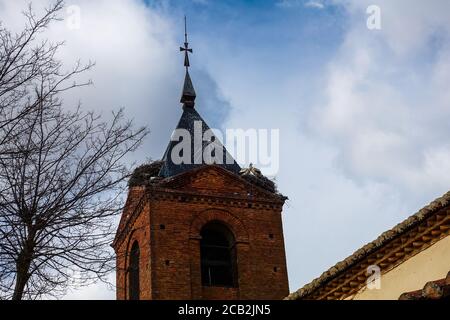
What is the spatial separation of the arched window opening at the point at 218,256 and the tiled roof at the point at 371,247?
6836 millimetres

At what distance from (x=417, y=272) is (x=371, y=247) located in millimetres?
859

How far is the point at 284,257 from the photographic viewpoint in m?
20.0

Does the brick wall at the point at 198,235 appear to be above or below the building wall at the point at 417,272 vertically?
above

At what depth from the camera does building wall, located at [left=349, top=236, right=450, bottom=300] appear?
9.59 m

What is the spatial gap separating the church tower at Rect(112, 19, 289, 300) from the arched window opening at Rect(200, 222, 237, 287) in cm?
3

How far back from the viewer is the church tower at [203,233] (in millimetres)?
Result: 18578

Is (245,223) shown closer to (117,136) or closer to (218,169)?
(218,169)

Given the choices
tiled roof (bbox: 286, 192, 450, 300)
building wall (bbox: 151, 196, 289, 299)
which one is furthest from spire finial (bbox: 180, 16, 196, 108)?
tiled roof (bbox: 286, 192, 450, 300)

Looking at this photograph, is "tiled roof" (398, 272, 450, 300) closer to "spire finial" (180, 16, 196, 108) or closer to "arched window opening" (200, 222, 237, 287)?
"arched window opening" (200, 222, 237, 287)

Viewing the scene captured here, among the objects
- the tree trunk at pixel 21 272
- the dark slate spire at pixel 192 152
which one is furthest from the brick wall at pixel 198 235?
the tree trunk at pixel 21 272

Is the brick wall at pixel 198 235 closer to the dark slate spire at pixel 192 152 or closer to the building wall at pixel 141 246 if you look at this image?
the building wall at pixel 141 246
